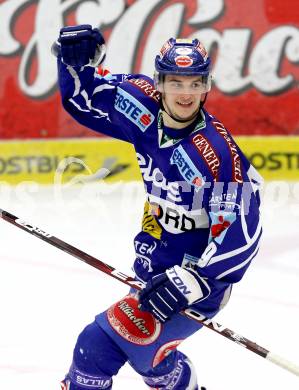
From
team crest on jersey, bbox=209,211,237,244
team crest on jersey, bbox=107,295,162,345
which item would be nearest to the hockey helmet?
team crest on jersey, bbox=209,211,237,244

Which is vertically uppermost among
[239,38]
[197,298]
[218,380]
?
[239,38]

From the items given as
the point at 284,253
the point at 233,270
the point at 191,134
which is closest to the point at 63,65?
the point at 191,134

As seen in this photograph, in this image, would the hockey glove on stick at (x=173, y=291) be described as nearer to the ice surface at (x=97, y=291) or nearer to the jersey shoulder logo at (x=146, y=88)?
the jersey shoulder logo at (x=146, y=88)

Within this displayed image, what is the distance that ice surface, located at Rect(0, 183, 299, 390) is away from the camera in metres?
3.80

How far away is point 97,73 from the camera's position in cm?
326

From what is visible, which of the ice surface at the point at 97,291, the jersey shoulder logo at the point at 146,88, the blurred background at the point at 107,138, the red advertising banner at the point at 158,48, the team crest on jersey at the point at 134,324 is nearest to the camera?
the team crest on jersey at the point at 134,324

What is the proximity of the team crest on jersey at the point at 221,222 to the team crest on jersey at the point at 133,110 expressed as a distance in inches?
16.0

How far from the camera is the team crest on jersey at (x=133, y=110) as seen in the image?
10.0 ft

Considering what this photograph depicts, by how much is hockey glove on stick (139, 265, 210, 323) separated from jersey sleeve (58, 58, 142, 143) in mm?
547

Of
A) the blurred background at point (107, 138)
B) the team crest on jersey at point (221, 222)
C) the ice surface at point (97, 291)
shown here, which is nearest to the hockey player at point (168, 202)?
the team crest on jersey at point (221, 222)

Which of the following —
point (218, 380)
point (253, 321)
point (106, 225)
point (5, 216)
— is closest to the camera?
point (5, 216)

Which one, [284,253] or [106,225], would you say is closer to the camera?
[284,253]

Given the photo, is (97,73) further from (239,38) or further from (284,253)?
(239,38)

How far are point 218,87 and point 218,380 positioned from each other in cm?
278
